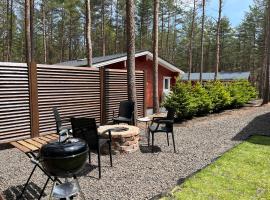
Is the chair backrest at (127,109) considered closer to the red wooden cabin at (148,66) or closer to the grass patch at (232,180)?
the grass patch at (232,180)

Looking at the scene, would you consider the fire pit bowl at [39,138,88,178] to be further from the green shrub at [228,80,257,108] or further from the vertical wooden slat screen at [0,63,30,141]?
the green shrub at [228,80,257,108]

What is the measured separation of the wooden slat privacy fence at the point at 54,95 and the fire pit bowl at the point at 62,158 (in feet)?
13.2

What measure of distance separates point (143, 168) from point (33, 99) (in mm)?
3469

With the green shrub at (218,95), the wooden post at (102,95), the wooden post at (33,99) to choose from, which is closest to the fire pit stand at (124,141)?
the wooden post at (33,99)

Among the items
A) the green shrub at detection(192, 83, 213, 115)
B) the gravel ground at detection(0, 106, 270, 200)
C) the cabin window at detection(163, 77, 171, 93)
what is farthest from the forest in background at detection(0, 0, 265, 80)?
the gravel ground at detection(0, 106, 270, 200)

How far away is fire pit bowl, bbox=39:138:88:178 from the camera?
283 centimetres

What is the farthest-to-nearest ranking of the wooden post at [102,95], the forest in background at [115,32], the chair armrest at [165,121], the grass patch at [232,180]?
1. the forest in background at [115,32]
2. the wooden post at [102,95]
3. the chair armrest at [165,121]
4. the grass patch at [232,180]

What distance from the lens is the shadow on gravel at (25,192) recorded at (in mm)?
3928

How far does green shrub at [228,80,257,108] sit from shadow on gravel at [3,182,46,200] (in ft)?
41.5

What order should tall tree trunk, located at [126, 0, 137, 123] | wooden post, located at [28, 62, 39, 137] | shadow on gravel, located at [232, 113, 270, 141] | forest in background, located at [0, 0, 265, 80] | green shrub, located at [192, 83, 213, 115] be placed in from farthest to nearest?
forest in background, located at [0, 0, 265, 80]
green shrub, located at [192, 83, 213, 115]
shadow on gravel, located at [232, 113, 270, 141]
tall tree trunk, located at [126, 0, 137, 123]
wooden post, located at [28, 62, 39, 137]

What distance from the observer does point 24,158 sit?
5.93 meters

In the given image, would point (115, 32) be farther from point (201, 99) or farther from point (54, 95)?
point (54, 95)

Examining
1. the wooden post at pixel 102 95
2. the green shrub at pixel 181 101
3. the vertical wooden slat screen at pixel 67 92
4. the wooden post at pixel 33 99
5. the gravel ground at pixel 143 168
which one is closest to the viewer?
the gravel ground at pixel 143 168

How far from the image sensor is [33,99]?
22.7ft
